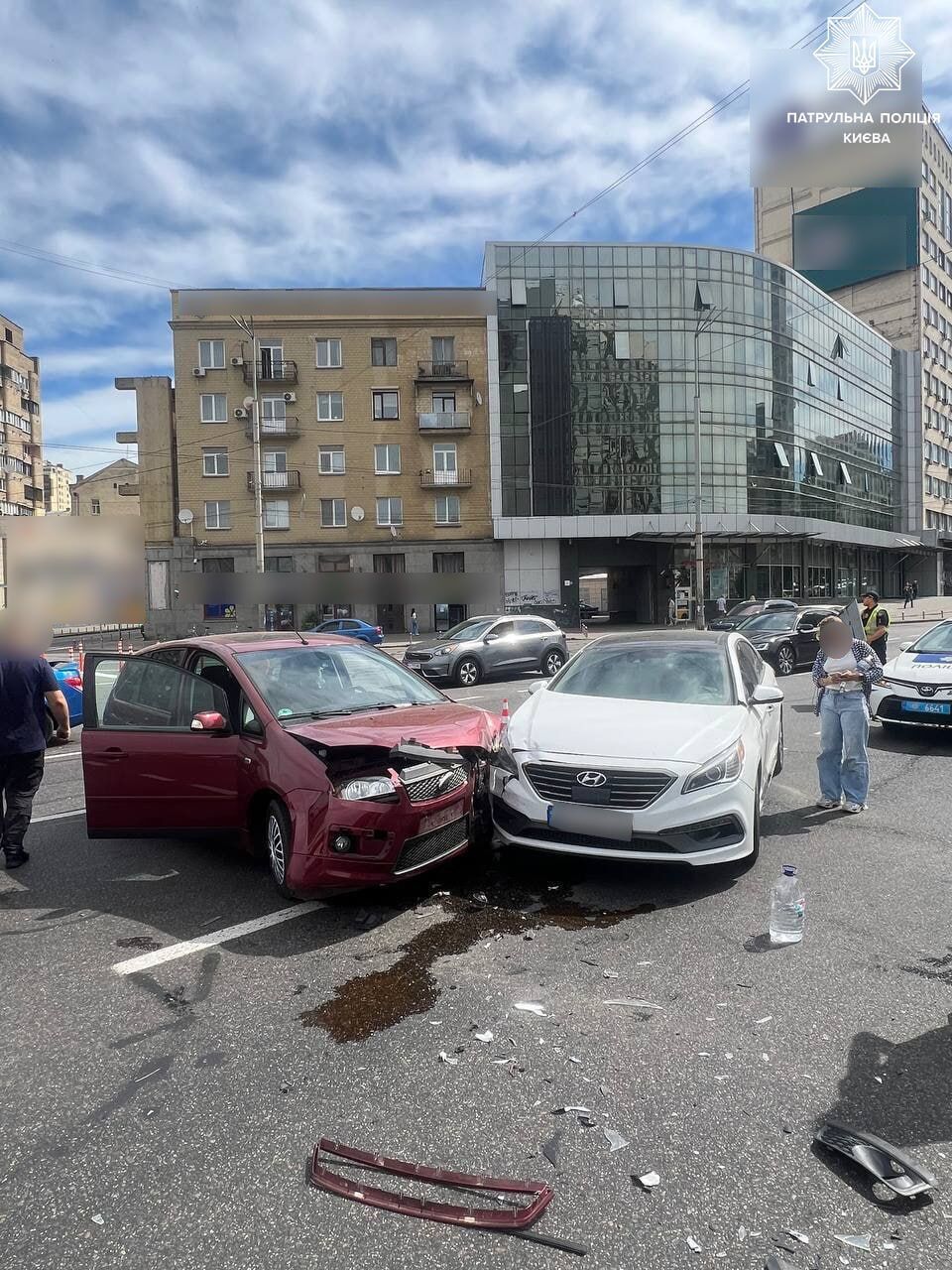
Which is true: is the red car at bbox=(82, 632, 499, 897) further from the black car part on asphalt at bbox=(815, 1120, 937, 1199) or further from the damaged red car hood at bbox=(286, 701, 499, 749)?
the black car part on asphalt at bbox=(815, 1120, 937, 1199)

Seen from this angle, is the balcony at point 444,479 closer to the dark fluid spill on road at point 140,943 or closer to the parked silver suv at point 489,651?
the parked silver suv at point 489,651

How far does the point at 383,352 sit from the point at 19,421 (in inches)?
2063

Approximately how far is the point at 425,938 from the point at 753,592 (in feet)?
153

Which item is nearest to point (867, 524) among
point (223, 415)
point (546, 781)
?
point (223, 415)

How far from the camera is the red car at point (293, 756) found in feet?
13.8

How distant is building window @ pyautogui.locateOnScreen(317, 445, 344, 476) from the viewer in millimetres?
42125

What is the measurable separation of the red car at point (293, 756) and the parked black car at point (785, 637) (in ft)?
43.2

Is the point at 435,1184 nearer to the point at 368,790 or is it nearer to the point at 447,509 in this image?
the point at 368,790

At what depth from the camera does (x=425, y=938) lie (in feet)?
13.3

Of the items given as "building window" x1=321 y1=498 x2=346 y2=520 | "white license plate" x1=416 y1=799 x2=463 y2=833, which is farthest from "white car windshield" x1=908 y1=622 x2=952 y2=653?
"building window" x1=321 y1=498 x2=346 y2=520

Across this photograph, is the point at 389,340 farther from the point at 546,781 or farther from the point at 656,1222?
the point at 656,1222

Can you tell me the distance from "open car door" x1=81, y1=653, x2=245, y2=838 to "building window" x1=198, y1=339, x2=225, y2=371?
1569 inches

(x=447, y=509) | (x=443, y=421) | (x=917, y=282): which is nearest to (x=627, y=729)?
(x=447, y=509)

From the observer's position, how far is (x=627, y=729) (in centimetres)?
504
